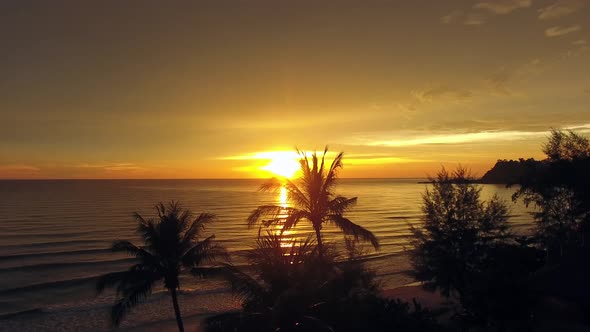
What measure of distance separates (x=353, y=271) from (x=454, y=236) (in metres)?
8.74

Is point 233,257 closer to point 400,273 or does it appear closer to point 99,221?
point 400,273

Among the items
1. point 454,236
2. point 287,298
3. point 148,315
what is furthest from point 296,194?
point 148,315

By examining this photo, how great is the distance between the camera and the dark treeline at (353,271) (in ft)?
46.9

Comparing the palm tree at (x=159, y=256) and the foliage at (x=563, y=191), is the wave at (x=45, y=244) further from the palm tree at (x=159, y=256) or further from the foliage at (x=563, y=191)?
the foliage at (x=563, y=191)

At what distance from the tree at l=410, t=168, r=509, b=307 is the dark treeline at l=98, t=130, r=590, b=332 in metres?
0.07

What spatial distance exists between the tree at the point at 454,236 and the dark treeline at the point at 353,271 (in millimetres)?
67

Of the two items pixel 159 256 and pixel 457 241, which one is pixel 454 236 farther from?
pixel 159 256

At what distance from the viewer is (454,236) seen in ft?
82.9

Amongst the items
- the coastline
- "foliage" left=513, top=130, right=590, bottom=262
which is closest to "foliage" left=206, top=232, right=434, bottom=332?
the coastline

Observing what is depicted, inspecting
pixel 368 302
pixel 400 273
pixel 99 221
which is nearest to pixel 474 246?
pixel 368 302

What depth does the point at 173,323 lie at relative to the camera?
30266mm

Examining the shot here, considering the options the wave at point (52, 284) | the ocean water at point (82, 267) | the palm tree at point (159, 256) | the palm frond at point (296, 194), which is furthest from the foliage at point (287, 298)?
the wave at point (52, 284)

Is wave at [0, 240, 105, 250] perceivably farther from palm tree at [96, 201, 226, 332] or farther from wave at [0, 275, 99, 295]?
palm tree at [96, 201, 226, 332]

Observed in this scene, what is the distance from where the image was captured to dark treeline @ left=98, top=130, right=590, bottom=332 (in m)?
14.3
